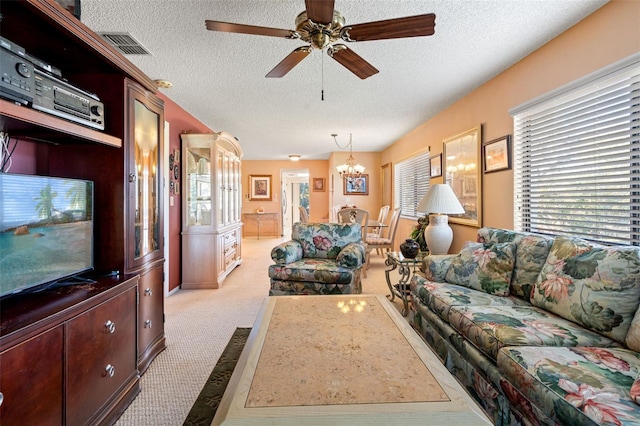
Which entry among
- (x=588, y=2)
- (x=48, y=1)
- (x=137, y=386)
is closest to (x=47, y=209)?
(x=48, y=1)

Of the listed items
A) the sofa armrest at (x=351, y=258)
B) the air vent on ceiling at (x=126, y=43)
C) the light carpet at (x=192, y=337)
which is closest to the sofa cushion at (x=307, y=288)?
the sofa armrest at (x=351, y=258)

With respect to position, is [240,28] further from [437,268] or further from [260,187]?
[260,187]

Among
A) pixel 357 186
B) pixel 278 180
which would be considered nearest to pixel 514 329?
pixel 357 186

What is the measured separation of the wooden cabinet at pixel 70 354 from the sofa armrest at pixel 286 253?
4.67 ft

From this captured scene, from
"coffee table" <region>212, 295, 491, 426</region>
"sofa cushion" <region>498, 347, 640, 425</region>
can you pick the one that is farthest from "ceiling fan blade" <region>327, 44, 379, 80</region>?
"sofa cushion" <region>498, 347, 640, 425</region>

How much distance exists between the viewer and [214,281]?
4.00m

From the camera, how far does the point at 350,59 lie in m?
2.04

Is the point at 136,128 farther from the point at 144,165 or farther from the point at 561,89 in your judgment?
the point at 561,89

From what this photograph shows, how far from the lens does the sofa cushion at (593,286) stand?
1.44 metres

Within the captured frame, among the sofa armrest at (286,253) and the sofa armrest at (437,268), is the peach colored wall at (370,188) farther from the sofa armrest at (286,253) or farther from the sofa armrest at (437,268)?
the sofa armrest at (437,268)

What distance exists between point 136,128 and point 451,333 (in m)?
2.46

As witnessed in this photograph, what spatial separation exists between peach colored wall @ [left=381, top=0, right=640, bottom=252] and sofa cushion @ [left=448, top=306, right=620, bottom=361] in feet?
4.80

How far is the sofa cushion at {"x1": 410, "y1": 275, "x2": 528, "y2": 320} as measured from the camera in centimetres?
195

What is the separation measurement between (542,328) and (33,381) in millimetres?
2279
